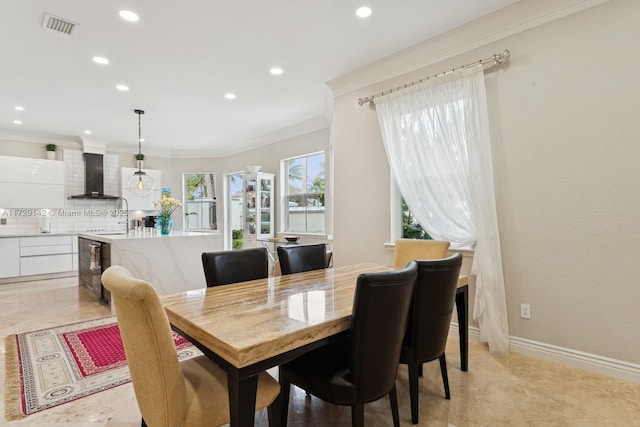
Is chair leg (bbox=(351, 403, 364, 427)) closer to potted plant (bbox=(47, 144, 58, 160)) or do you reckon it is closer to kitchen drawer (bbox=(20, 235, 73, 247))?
kitchen drawer (bbox=(20, 235, 73, 247))

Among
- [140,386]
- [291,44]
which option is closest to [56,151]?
[291,44]

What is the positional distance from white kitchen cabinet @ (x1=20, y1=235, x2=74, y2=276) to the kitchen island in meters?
1.89

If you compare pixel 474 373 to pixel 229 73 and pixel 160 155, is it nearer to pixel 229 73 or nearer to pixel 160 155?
pixel 229 73

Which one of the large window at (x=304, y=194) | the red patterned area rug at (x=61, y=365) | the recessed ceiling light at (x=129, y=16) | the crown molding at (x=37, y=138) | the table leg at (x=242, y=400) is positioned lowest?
the red patterned area rug at (x=61, y=365)

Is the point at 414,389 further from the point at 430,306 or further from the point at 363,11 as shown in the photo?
the point at 363,11

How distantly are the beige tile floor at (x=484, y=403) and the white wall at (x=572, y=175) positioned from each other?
33cm

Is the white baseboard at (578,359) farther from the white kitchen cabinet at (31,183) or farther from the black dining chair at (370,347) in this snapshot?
the white kitchen cabinet at (31,183)

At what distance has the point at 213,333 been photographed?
1213 mm

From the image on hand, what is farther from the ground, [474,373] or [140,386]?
Answer: [140,386]

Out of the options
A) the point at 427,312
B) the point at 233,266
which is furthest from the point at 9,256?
the point at 427,312

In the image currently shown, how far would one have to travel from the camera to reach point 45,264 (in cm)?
586

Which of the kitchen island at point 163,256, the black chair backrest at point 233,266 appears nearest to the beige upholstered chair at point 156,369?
the black chair backrest at point 233,266

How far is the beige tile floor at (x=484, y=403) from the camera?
6.05 ft

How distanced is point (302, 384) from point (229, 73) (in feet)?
11.2
